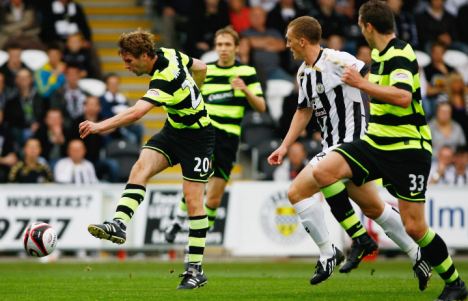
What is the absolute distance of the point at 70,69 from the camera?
21.0 metres

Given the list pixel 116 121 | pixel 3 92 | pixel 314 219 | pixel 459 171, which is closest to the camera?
pixel 116 121

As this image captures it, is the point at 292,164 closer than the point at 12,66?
Yes

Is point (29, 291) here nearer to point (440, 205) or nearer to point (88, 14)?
point (440, 205)

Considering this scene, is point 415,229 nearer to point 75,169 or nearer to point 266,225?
point 266,225

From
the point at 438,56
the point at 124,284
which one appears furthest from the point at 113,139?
the point at 124,284

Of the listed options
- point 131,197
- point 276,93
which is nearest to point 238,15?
point 276,93

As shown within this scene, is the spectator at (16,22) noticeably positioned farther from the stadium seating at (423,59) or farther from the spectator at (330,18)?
the stadium seating at (423,59)

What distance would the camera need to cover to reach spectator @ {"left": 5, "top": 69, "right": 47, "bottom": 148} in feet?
66.6

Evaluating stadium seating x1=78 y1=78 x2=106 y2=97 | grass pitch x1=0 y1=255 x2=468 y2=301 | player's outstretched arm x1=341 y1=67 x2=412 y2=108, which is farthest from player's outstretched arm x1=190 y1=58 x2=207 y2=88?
stadium seating x1=78 y1=78 x2=106 y2=97

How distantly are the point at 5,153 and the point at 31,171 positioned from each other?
0.96 meters

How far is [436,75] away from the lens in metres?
22.8

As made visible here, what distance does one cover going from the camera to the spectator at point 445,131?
2089cm

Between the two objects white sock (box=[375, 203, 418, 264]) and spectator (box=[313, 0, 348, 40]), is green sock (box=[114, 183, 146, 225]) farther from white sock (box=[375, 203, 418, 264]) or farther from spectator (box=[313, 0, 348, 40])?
spectator (box=[313, 0, 348, 40])

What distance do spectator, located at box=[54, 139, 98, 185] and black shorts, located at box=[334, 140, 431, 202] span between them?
30.9 feet
